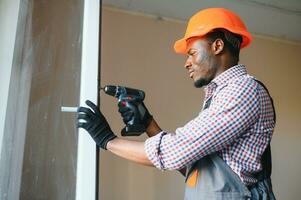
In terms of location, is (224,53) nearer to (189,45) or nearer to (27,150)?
(189,45)

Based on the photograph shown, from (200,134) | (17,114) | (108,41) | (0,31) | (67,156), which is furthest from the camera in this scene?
(108,41)

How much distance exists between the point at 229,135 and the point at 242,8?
1858 millimetres

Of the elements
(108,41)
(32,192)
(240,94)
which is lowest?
(32,192)

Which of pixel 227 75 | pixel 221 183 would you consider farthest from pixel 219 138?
pixel 227 75

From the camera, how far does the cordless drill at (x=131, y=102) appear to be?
3.68 ft

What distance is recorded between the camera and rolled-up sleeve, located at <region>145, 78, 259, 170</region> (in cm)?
85

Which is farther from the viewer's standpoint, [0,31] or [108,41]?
[108,41]

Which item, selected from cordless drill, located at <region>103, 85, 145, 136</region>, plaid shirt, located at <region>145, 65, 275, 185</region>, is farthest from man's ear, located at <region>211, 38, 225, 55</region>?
cordless drill, located at <region>103, 85, 145, 136</region>

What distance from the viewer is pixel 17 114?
118 cm

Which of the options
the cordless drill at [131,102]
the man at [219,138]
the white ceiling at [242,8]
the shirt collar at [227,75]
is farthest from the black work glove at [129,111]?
the white ceiling at [242,8]

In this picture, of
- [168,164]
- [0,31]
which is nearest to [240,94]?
[168,164]

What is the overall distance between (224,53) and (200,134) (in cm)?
34

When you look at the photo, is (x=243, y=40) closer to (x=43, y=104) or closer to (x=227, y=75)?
(x=227, y=75)

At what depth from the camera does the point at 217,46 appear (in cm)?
104
